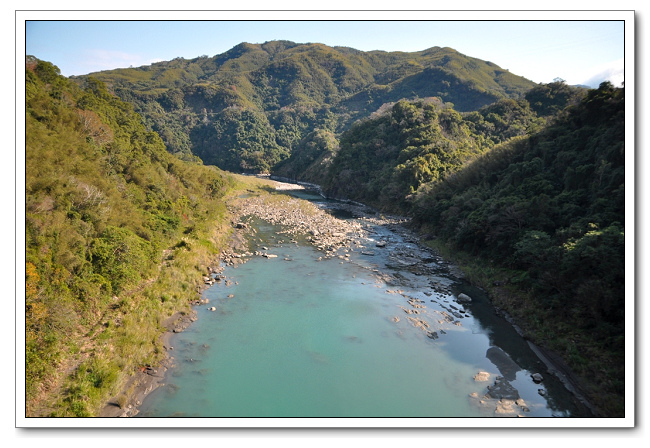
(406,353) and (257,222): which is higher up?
(257,222)

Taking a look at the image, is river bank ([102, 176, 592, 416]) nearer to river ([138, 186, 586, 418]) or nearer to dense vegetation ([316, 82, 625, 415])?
river ([138, 186, 586, 418])

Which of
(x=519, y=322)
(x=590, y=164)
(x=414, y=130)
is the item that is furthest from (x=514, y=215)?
(x=414, y=130)

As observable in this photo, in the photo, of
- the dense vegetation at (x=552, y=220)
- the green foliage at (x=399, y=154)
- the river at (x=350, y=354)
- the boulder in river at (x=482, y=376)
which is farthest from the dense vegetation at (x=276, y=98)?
the boulder in river at (x=482, y=376)

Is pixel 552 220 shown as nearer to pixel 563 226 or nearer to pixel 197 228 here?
pixel 563 226

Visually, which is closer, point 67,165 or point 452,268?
point 67,165

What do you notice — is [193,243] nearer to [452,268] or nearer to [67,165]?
[67,165]

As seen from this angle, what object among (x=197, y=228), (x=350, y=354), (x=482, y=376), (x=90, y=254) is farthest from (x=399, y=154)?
(x=90, y=254)

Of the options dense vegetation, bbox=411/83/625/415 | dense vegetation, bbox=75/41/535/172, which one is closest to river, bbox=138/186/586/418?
dense vegetation, bbox=411/83/625/415
